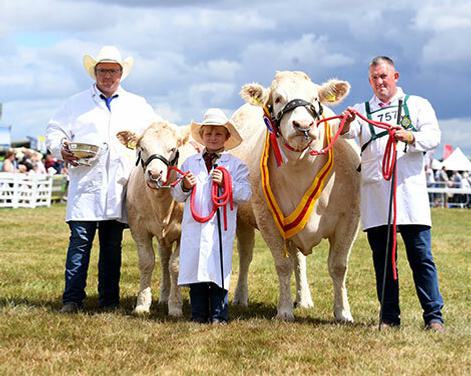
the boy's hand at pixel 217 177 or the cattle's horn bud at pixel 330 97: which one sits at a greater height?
the cattle's horn bud at pixel 330 97

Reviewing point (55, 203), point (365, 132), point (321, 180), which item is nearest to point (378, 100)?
point (365, 132)

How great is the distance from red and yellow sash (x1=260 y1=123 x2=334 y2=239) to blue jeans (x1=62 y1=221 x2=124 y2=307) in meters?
1.82

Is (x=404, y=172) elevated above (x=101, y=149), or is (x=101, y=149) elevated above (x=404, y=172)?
(x=101, y=149)

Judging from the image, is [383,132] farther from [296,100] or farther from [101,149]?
[101,149]

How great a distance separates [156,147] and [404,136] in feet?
7.82

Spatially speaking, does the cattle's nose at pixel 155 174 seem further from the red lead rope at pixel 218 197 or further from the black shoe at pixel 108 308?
the black shoe at pixel 108 308

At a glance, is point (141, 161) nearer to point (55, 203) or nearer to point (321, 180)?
point (321, 180)

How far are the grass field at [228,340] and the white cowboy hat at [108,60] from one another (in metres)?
2.55

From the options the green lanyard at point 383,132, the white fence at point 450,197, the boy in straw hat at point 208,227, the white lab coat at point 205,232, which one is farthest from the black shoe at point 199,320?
the white fence at point 450,197

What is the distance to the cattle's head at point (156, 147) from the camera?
707 centimetres

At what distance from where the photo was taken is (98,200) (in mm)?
7805

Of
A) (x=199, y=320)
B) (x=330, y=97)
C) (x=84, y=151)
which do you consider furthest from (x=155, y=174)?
(x=330, y=97)

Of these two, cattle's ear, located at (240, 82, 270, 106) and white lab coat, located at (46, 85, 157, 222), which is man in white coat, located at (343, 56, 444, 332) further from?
white lab coat, located at (46, 85, 157, 222)

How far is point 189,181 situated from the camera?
702 cm
